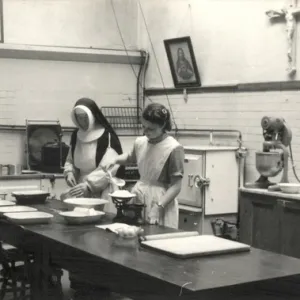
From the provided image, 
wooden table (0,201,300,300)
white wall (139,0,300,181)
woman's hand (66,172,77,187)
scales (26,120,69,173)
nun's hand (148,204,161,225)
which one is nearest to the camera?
wooden table (0,201,300,300)

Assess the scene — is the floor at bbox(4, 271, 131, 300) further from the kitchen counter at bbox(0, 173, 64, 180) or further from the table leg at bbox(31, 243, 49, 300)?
the kitchen counter at bbox(0, 173, 64, 180)

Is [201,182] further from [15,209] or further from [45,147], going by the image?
[15,209]

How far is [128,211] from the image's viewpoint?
4.48 m

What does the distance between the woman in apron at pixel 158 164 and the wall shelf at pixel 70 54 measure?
2.95 m

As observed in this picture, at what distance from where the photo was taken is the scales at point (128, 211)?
4.45 m

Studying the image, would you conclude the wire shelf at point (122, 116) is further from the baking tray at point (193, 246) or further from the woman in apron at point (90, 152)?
the baking tray at point (193, 246)

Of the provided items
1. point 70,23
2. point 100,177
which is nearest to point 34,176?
point 100,177

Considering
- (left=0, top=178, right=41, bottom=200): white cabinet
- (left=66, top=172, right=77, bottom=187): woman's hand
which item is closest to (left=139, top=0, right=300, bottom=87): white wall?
(left=0, top=178, right=41, bottom=200): white cabinet

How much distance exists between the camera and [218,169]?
6805mm

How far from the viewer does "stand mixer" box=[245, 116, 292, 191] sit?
19.5ft

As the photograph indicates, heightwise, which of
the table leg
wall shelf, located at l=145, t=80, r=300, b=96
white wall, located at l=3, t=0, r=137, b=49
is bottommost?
the table leg

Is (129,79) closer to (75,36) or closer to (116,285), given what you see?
(75,36)

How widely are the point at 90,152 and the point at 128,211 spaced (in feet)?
4.86

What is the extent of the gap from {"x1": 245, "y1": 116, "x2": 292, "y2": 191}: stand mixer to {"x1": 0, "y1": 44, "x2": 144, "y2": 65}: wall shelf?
9.82ft
